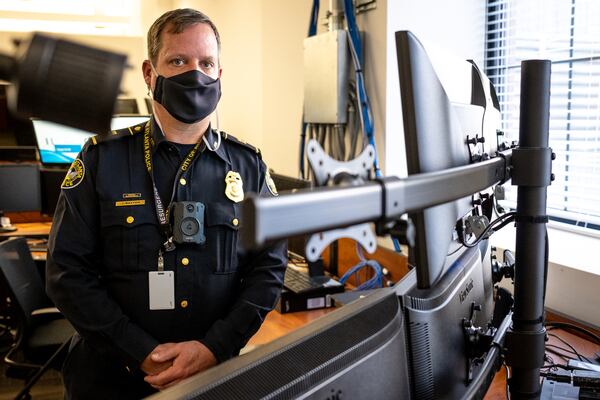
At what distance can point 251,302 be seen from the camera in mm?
1551

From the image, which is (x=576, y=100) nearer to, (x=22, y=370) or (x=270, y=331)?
(x=270, y=331)

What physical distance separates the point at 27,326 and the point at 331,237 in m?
2.52

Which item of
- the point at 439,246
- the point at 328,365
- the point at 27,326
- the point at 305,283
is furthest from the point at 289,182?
the point at 328,365

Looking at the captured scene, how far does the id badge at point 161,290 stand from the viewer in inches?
59.1

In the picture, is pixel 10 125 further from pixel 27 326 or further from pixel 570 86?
A: pixel 27 326

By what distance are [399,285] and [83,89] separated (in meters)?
0.57

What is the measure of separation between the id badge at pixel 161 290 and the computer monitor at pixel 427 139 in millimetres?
866

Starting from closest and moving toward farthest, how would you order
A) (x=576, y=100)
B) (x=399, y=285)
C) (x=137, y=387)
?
(x=399, y=285), (x=137, y=387), (x=576, y=100)

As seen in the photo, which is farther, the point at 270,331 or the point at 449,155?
the point at 270,331

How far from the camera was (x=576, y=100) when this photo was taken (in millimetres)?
2297

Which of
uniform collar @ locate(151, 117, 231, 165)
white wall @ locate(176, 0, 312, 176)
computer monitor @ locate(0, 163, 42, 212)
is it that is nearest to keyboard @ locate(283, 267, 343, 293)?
uniform collar @ locate(151, 117, 231, 165)

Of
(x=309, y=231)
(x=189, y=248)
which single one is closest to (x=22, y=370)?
(x=189, y=248)

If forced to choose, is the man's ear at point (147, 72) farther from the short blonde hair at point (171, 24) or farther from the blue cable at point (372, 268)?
the blue cable at point (372, 268)

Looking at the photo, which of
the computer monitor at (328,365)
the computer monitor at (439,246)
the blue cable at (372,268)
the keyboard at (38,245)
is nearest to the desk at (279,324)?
the blue cable at (372,268)
